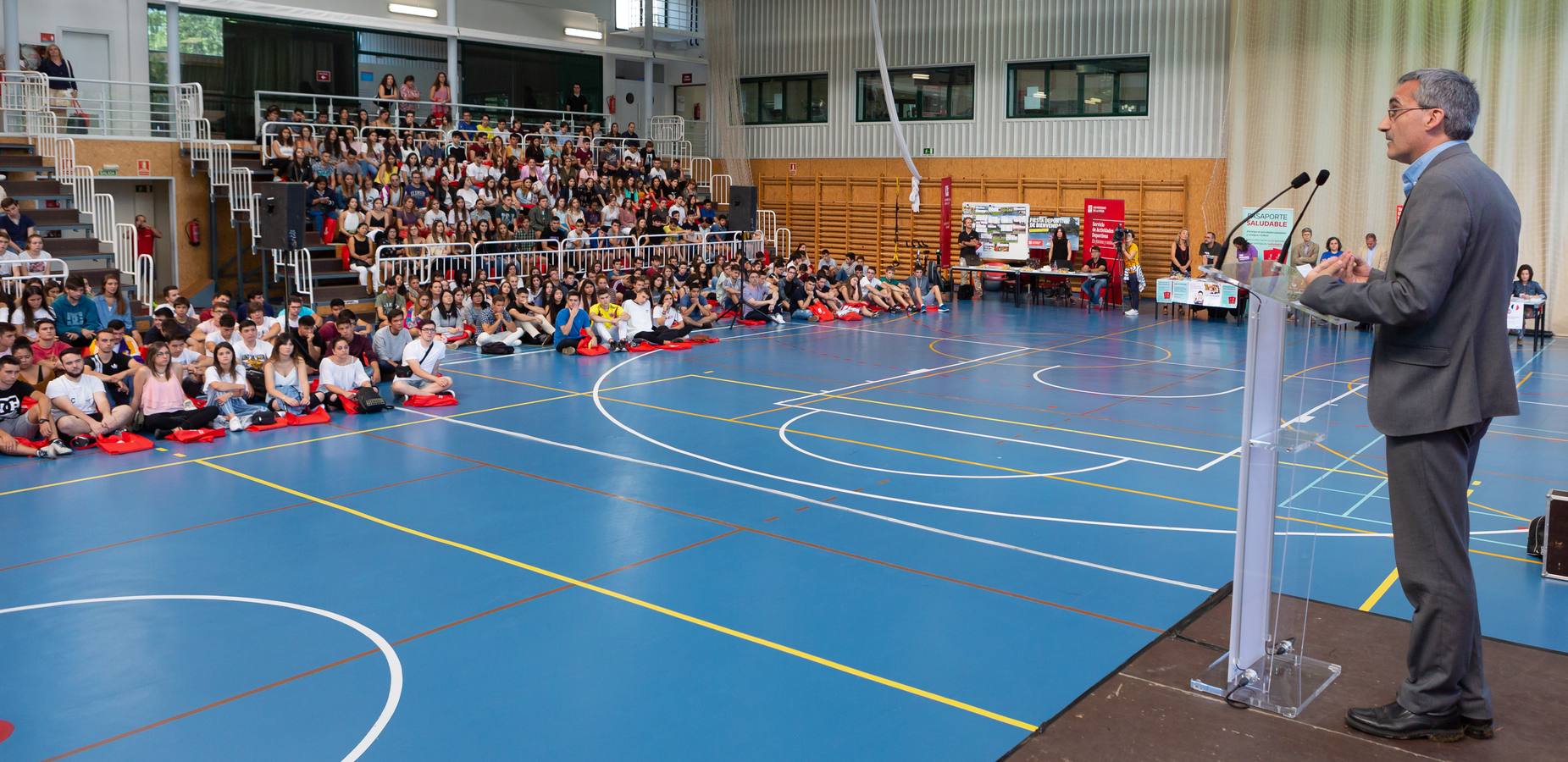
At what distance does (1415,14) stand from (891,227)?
11.9 m

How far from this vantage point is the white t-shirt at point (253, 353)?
12.8 meters

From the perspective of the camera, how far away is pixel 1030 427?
38.4 feet

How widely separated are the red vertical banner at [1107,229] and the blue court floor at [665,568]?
35.4 ft

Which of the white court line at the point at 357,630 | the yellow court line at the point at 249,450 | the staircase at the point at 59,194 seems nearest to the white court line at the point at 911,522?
the yellow court line at the point at 249,450

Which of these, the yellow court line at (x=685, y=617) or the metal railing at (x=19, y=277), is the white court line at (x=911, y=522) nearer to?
the yellow court line at (x=685, y=617)

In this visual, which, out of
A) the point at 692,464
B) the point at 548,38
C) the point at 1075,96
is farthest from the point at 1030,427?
the point at 548,38

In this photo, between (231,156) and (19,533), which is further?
(231,156)

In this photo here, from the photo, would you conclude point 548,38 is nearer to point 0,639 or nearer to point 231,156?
point 231,156

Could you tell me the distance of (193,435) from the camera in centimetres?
1103

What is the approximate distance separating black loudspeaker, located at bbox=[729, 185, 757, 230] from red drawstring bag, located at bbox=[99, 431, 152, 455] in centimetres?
1530

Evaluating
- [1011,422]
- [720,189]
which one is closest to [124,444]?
[1011,422]

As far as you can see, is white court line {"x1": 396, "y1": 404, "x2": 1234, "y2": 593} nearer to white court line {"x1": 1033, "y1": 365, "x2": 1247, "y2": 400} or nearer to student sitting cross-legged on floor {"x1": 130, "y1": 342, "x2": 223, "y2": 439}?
student sitting cross-legged on floor {"x1": 130, "y1": 342, "x2": 223, "y2": 439}

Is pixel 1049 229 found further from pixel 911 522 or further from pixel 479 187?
pixel 911 522

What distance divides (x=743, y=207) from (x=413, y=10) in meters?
8.54
